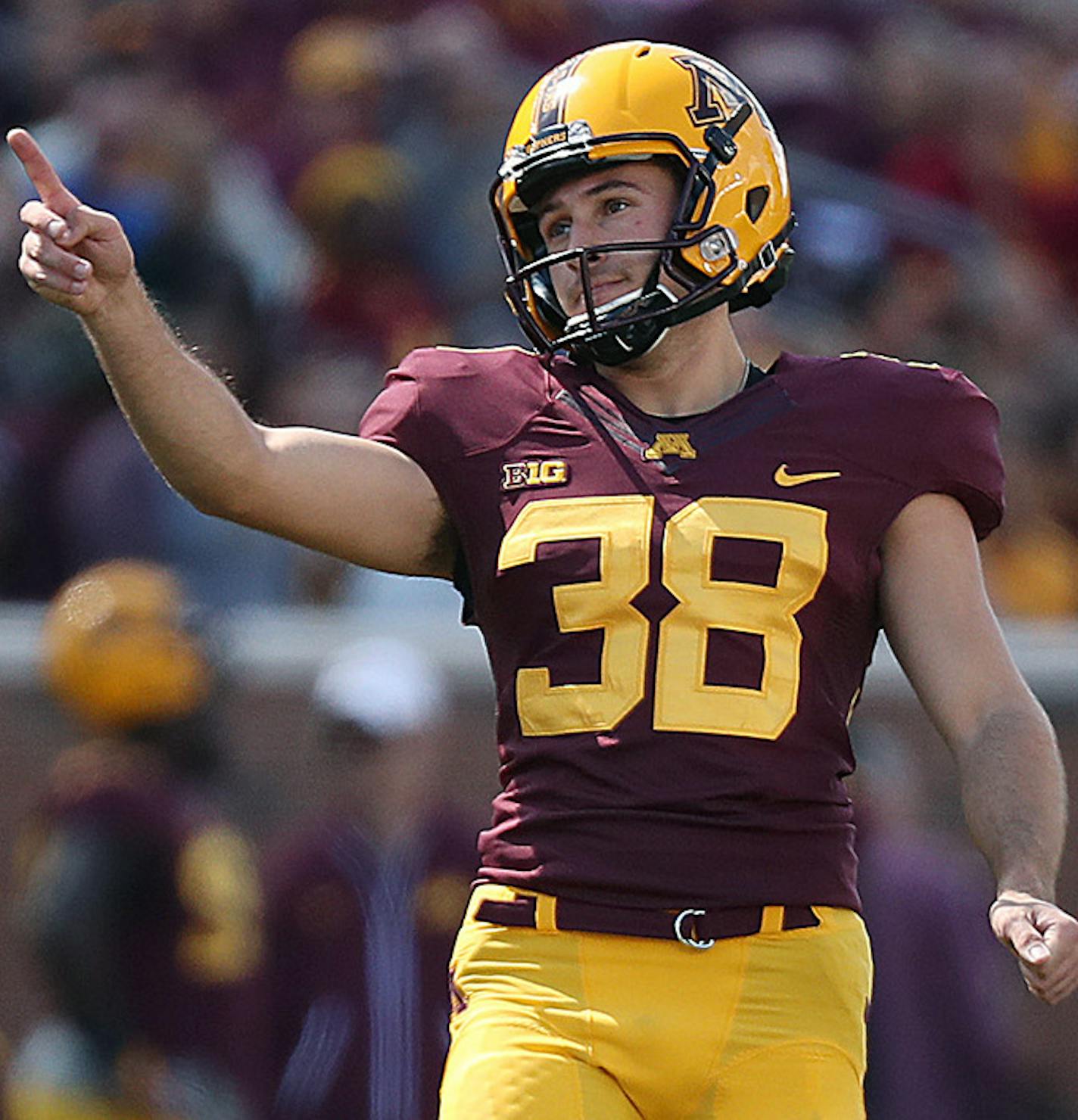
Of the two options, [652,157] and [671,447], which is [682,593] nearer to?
[671,447]

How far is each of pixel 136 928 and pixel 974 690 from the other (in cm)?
279

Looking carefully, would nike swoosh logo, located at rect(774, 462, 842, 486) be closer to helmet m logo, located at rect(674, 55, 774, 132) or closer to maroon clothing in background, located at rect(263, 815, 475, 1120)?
helmet m logo, located at rect(674, 55, 774, 132)

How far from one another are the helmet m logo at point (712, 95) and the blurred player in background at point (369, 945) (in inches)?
111

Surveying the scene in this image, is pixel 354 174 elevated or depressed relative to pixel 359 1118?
elevated

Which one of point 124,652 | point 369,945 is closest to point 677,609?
point 369,945

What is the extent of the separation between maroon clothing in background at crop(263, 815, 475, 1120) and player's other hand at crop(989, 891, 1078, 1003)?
307 centimetres

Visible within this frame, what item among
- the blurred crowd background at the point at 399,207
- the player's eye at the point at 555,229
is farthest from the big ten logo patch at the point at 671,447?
the blurred crowd background at the point at 399,207

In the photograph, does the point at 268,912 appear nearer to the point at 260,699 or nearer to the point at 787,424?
the point at 260,699

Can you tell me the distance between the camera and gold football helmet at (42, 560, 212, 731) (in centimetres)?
639

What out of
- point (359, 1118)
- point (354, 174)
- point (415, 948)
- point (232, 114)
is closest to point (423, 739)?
point (415, 948)

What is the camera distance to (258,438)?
3.73 metres

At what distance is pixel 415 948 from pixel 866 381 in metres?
2.85

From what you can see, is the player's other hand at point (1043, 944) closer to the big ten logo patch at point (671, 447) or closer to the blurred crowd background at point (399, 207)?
the big ten logo patch at point (671, 447)

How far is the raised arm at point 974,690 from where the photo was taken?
3.63 metres
